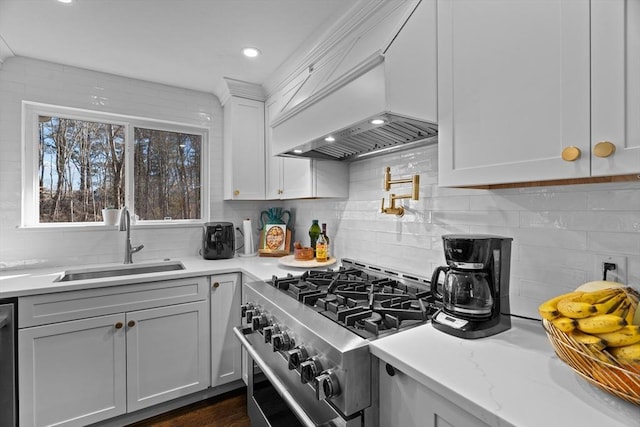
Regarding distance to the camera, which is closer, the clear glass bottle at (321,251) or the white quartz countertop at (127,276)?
the white quartz countertop at (127,276)

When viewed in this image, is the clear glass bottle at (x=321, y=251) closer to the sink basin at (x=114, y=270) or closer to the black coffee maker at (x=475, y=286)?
the sink basin at (x=114, y=270)

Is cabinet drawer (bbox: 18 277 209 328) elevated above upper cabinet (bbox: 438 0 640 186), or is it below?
below

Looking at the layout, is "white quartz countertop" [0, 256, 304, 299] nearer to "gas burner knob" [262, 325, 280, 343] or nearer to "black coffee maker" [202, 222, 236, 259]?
"black coffee maker" [202, 222, 236, 259]

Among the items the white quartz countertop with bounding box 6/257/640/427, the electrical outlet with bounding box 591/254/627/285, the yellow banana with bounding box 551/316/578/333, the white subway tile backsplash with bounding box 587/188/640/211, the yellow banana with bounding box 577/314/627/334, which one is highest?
the white subway tile backsplash with bounding box 587/188/640/211

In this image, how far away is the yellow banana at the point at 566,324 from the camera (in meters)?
0.72

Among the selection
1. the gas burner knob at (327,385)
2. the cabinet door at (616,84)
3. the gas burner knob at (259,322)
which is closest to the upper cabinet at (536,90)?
the cabinet door at (616,84)

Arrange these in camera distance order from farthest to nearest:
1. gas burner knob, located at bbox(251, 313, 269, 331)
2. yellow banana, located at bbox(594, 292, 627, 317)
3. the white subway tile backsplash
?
gas burner knob, located at bbox(251, 313, 269, 331)
the white subway tile backsplash
yellow banana, located at bbox(594, 292, 627, 317)

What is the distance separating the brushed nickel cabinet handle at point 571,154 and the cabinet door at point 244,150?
92.1 inches

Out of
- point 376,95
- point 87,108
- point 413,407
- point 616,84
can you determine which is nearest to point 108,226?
point 87,108

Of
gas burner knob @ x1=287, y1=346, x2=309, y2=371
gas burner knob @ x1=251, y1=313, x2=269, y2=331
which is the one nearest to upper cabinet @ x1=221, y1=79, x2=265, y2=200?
gas burner knob @ x1=251, y1=313, x2=269, y2=331

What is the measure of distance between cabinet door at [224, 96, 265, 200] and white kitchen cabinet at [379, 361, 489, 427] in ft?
6.94

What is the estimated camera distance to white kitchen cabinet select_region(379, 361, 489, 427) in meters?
0.76

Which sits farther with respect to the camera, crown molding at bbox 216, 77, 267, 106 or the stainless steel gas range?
crown molding at bbox 216, 77, 267, 106

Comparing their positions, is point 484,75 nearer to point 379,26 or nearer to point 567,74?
point 567,74
